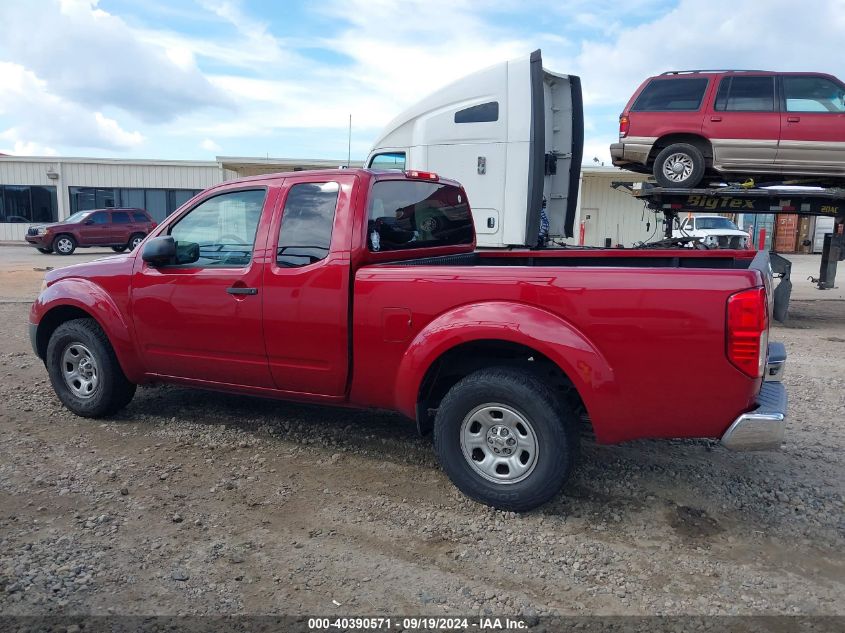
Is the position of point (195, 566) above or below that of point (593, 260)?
below

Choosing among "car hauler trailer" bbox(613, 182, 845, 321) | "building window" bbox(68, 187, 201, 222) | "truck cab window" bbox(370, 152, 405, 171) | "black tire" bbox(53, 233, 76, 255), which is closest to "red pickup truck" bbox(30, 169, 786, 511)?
"truck cab window" bbox(370, 152, 405, 171)

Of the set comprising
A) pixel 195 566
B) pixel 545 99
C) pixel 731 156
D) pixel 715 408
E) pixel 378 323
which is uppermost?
pixel 545 99

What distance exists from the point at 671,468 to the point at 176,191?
99.0 feet

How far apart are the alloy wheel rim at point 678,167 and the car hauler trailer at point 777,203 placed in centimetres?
38

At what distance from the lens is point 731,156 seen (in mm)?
10508

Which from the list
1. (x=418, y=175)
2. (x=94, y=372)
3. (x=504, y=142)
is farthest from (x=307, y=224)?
(x=504, y=142)

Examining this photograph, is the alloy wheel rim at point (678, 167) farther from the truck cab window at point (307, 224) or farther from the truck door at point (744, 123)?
the truck cab window at point (307, 224)

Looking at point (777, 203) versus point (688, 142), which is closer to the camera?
point (777, 203)

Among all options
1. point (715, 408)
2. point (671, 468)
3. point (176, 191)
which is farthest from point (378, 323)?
point (176, 191)

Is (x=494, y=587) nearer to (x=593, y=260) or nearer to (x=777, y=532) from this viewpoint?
(x=777, y=532)

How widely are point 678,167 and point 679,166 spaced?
0.07 ft

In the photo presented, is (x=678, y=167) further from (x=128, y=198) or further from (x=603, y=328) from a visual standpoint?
(x=128, y=198)

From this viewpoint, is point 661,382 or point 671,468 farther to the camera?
point 671,468

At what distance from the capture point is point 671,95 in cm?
1073
